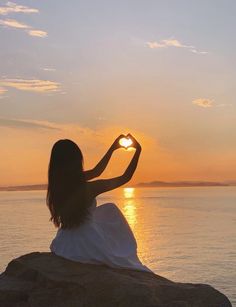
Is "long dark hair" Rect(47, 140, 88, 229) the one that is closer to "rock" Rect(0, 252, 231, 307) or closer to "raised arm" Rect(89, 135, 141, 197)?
"raised arm" Rect(89, 135, 141, 197)

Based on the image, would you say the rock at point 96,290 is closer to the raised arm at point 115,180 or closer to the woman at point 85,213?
the woman at point 85,213

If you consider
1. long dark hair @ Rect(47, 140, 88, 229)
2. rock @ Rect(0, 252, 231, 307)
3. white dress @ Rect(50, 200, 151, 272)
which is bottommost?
rock @ Rect(0, 252, 231, 307)

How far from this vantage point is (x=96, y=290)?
9352 mm

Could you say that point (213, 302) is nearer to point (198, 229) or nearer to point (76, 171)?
point (76, 171)

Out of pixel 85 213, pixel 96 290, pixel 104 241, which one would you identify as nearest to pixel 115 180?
pixel 85 213

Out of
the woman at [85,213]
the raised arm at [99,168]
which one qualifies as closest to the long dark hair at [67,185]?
the woman at [85,213]

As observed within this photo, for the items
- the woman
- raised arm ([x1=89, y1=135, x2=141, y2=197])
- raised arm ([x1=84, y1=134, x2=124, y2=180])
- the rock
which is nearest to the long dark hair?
the woman

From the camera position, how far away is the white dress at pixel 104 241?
10.1m

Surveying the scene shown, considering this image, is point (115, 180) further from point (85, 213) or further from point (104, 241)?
point (104, 241)

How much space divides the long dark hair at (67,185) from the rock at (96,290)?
3.42 feet

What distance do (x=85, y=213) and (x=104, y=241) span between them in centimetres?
69

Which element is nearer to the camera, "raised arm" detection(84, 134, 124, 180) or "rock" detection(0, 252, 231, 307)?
"rock" detection(0, 252, 231, 307)

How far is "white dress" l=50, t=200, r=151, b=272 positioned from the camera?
10078 millimetres

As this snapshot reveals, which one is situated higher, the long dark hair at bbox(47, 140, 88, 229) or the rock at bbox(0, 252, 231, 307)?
the long dark hair at bbox(47, 140, 88, 229)
